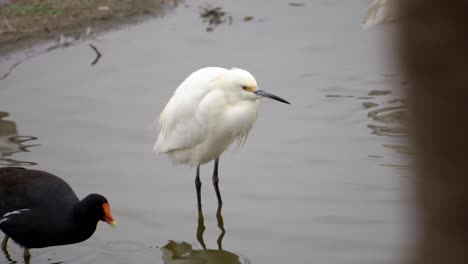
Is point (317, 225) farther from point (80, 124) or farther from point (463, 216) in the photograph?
point (463, 216)

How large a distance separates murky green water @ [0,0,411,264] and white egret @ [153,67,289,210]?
530 millimetres

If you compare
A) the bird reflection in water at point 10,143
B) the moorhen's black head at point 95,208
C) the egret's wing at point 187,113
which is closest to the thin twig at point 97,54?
the bird reflection in water at point 10,143

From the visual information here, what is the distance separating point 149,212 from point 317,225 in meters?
1.34

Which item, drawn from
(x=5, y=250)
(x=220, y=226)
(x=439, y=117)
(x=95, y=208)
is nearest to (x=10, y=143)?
(x=5, y=250)

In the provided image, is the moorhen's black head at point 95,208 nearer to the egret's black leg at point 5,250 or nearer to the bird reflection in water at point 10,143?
the egret's black leg at point 5,250

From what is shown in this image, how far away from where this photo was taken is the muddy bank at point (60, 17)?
9.24m

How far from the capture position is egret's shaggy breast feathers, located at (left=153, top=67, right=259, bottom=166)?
223 inches

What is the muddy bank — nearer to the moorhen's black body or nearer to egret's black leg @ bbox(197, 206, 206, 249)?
egret's black leg @ bbox(197, 206, 206, 249)

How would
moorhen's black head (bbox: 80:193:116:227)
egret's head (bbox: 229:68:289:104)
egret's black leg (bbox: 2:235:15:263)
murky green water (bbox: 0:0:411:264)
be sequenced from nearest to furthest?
1. moorhen's black head (bbox: 80:193:116:227)
2. egret's black leg (bbox: 2:235:15:263)
3. murky green water (bbox: 0:0:411:264)
4. egret's head (bbox: 229:68:289:104)

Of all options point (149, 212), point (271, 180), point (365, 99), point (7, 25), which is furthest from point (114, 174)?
point (7, 25)

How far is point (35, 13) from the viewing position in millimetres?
9828

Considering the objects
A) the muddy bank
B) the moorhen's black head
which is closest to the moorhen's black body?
the moorhen's black head

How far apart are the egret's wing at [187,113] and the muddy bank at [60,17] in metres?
3.63

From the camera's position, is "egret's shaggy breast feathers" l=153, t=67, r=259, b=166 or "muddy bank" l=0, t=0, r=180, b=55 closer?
"egret's shaggy breast feathers" l=153, t=67, r=259, b=166
